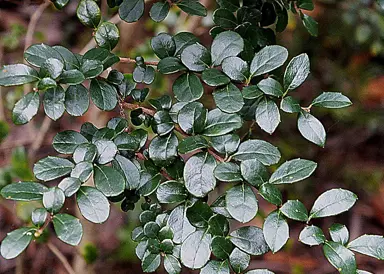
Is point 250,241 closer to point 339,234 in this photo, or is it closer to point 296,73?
point 339,234

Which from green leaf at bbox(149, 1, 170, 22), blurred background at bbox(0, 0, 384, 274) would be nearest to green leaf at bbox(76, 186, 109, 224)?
green leaf at bbox(149, 1, 170, 22)

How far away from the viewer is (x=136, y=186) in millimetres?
712

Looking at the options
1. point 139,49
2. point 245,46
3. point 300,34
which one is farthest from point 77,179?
point 300,34

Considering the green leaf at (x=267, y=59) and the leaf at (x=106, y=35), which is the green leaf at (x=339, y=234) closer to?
the green leaf at (x=267, y=59)

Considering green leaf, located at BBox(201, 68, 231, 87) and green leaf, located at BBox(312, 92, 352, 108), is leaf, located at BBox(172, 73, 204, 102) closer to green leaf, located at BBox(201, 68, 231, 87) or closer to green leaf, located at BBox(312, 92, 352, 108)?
green leaf, located at BBox(201, 68, 231, 87)

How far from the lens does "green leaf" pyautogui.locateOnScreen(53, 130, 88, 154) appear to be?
722 millimetres

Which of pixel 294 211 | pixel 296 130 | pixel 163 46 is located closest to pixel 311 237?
pixel 294 211

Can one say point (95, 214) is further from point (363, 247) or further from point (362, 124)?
point (362, 124)

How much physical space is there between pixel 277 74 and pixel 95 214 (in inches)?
18.1

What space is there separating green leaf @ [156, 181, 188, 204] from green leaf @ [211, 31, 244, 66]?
0.19 m

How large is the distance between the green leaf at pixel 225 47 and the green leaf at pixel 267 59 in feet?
0.10

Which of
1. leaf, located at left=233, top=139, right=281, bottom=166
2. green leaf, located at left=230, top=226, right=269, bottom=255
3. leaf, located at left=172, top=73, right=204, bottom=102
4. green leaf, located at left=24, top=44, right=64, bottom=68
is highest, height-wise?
green leaf, located at left=24, top=44, right=64, bottom=68

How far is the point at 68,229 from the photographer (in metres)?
0.61

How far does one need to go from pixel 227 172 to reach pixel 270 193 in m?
0.06
